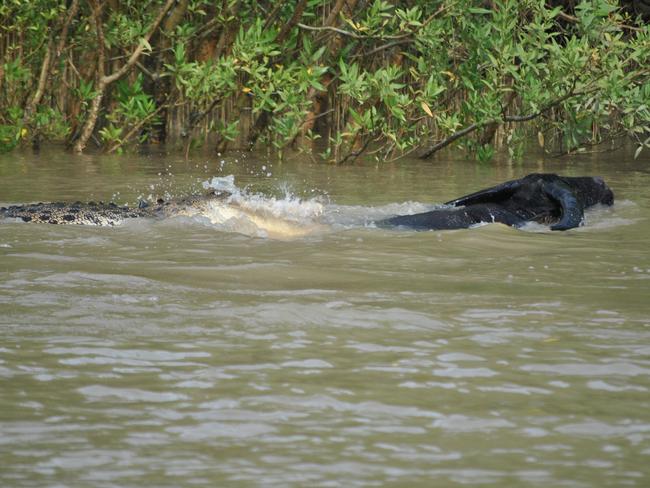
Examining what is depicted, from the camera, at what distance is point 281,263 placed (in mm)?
5785

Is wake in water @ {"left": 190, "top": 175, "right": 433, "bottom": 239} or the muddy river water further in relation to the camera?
wake in water @ {"left": 190, "top": 175, "right": 433, "bottom": 239}

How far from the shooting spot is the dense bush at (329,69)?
36.8ft

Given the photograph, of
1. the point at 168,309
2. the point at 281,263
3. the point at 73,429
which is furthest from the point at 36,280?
the point at 73,429

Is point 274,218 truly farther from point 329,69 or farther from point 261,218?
point 329,69

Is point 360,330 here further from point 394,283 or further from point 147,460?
point 147,460

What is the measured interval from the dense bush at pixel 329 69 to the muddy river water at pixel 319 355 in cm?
436

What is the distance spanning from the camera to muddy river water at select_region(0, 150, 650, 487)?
3008mm

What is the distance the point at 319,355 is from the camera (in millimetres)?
3973

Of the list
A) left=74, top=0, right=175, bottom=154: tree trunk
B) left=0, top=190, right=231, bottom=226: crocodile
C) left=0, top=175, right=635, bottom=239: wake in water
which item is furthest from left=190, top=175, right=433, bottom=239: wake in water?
left=74, top=0, right=175, bottom=154: tree trunk

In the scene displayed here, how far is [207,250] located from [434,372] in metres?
2.72

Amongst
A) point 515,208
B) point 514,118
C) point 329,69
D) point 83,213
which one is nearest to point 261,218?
point 83,213

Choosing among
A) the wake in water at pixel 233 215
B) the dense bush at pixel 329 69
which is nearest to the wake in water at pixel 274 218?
the wake in water at pixel 233 215

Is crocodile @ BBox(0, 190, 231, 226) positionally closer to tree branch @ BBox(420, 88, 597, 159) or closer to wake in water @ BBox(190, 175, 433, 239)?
wake in water @ BBox(190, 175, 433, 239)

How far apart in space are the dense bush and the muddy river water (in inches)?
172
